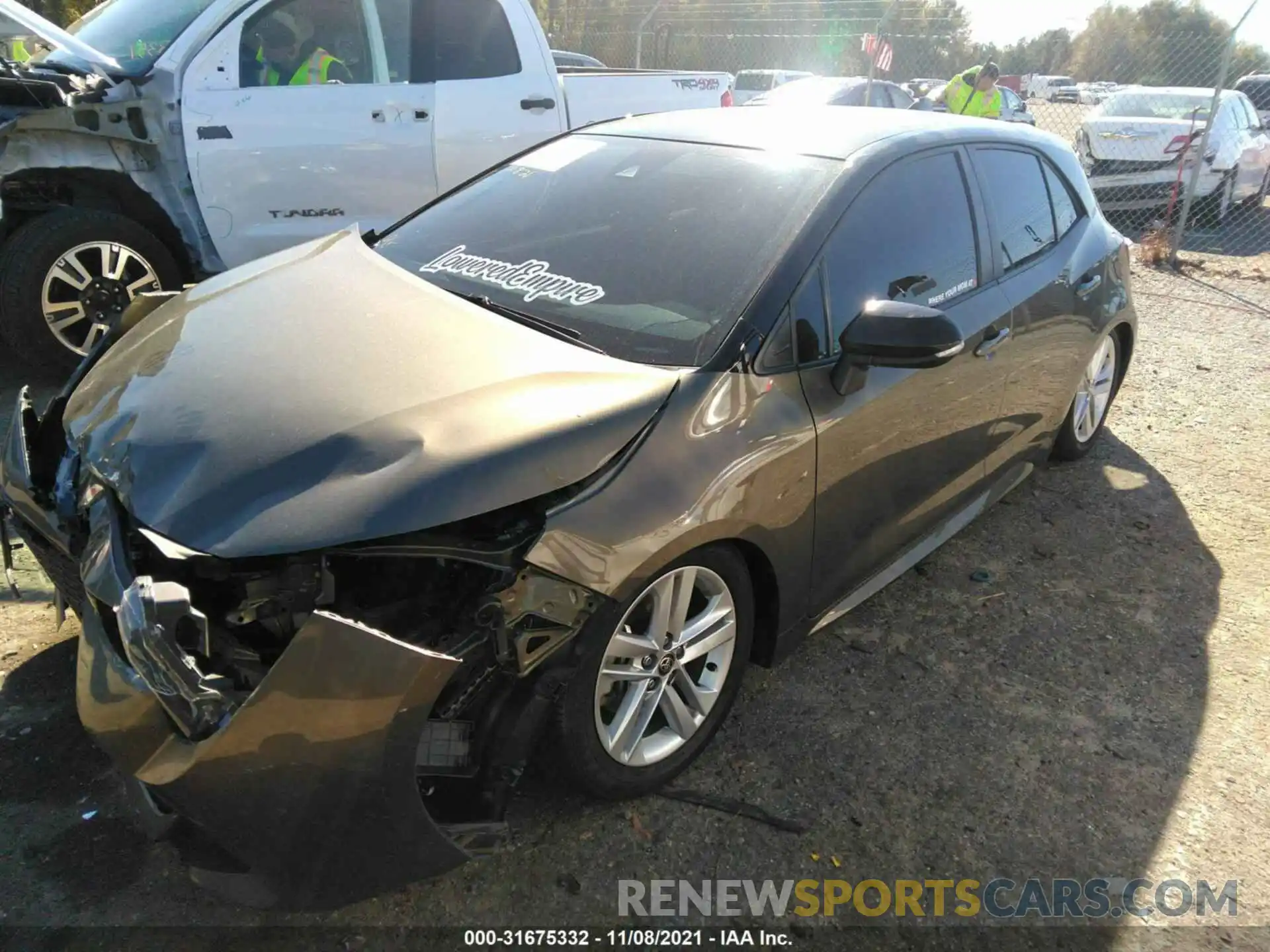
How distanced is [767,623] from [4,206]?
465 centimetres

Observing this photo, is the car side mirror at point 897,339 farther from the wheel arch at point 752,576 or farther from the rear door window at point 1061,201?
the rear door window at point 1061,201

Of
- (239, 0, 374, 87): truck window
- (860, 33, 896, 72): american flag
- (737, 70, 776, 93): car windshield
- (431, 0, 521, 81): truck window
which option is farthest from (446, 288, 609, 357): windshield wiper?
(737, 70, 776, 93): car windshield

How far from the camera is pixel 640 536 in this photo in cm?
209

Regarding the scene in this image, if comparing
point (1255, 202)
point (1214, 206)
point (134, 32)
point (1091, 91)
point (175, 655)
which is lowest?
point (1091, 91)

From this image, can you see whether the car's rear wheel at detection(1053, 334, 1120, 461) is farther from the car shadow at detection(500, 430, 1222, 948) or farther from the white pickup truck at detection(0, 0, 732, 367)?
the white pickup truck at detection(0, 0, 732, 367)

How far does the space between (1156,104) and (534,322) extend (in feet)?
38.7

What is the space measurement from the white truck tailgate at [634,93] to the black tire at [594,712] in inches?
164

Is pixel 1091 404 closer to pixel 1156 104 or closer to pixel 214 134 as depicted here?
pixel 214 134

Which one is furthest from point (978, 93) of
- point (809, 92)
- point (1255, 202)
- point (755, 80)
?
point (755, 80)

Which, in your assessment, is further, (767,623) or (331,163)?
(331,163)

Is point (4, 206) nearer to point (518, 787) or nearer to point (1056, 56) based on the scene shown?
point (518, 787)

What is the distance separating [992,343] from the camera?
3215 millimetres

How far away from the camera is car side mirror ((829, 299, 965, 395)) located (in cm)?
245

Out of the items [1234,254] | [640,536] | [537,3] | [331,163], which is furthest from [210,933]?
[537,3]
